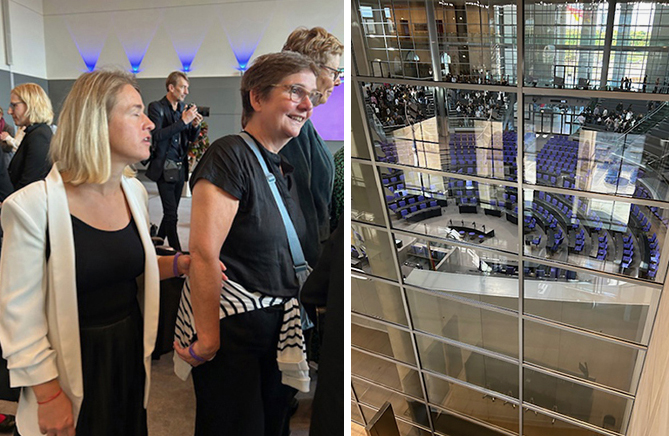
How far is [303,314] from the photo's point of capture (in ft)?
5.93

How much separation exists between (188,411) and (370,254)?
5.59m

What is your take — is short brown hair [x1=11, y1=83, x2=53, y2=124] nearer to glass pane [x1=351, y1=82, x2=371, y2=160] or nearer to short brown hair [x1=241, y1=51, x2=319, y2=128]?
short brown hair [x1=241, y1=51, x2=319, y2=128]

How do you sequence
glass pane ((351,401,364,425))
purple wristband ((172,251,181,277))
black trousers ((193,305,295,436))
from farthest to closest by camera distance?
glass pane ((351,401,364,425)), black trousers ((193,305,295,436)), purple wristband ((172,251,181,277))

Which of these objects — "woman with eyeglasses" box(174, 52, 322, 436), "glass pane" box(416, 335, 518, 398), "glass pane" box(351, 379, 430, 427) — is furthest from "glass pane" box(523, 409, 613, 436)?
"woman with eyeglasses" box(174, 52, 322, 436)

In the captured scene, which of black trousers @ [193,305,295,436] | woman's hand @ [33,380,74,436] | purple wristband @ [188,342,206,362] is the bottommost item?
black trousers @ [193,305,295,436]

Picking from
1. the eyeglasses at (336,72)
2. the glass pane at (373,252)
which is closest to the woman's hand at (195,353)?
the eyeglasses at (336,72)

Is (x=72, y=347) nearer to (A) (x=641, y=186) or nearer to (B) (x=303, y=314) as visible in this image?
(B) (x=303, y=314)

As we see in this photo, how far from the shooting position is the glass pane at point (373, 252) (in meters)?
6.68

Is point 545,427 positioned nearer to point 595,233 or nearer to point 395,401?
point 395,401

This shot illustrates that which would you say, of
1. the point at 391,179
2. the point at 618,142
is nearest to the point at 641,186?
the point at 618,142

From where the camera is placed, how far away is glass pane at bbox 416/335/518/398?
7602mm

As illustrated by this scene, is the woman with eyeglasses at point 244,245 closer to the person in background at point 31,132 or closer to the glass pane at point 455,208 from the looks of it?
the person in background at point 31,132

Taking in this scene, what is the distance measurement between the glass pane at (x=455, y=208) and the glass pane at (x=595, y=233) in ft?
0.76

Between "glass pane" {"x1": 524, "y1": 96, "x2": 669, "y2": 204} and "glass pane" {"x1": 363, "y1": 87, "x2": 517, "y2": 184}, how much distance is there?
0.26 metres
